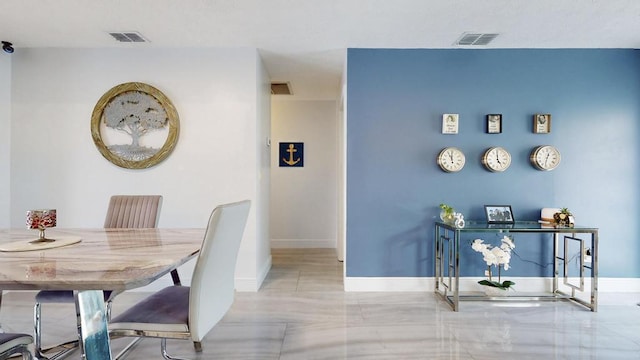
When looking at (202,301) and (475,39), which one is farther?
(475,39)

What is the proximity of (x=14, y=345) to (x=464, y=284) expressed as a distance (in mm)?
3342

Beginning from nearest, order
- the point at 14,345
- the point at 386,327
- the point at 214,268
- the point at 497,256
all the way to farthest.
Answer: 1. the point at 14,345
2. the point at 214,268
3. the point at 386,327
4. the point at 497,256

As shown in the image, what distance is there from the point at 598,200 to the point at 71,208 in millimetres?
5277

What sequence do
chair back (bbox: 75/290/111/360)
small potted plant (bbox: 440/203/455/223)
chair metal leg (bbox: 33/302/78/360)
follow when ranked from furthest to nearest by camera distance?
small potted plant (bbox: 440/203/455/223), chair metal leg (bbox: 33/302/78/360), chair back (bbox: 75/290/111/360)

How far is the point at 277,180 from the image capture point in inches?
215

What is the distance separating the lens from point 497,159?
3.26 meters

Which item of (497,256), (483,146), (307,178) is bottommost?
(497,256)

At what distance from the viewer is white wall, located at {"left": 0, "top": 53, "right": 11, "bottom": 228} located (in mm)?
3293

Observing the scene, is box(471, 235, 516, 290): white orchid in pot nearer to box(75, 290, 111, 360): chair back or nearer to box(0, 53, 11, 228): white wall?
box(75, 290, 111, 360): chair back

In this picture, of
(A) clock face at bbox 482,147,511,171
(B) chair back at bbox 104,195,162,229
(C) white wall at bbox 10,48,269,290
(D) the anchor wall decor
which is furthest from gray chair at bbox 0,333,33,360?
(D) the anchor wall decor

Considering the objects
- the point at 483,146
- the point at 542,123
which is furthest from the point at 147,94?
the point at 542,123

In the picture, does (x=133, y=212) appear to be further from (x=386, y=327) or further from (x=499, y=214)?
(x=499, y=214)

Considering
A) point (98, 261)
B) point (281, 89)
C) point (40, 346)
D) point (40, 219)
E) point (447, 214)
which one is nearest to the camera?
point (98, 261)

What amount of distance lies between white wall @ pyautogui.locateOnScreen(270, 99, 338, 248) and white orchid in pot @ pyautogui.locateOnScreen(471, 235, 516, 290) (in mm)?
2631
